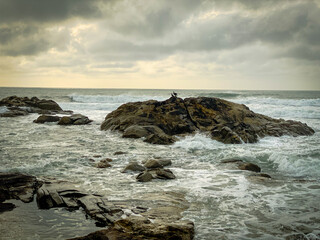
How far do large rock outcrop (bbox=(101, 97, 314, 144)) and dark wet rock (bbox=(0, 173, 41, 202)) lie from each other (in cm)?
672

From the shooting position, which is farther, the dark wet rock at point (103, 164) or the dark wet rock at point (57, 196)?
the dark wet rock at point (103, 164)

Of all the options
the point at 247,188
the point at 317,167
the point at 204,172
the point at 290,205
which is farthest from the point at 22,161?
the point at 317,167

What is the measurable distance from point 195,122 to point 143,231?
11350 millimetres

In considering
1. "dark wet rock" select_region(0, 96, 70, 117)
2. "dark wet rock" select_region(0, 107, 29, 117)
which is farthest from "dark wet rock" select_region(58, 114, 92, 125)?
"dark wet rock" select_region(0, 96, 70, 117)

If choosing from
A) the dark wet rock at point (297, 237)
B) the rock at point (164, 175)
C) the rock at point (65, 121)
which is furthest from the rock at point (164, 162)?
the rock at point (65, 121)

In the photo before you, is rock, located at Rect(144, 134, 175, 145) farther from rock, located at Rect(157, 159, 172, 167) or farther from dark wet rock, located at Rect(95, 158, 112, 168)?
dark wet rock, located at Rect(95, 158, 112, 168)

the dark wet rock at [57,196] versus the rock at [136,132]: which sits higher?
the rock at [136,132]

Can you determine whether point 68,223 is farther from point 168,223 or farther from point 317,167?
point 317,167

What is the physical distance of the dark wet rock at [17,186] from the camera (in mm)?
5121

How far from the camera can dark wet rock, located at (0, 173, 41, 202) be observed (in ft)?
16.8

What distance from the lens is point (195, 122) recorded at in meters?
14.8

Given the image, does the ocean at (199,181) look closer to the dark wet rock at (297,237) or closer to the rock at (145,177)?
the dark wet rock at (297,237)

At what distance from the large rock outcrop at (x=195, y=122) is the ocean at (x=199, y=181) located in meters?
0.76

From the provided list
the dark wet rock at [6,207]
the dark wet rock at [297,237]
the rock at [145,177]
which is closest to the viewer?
the dark wet rock at [297,237]
